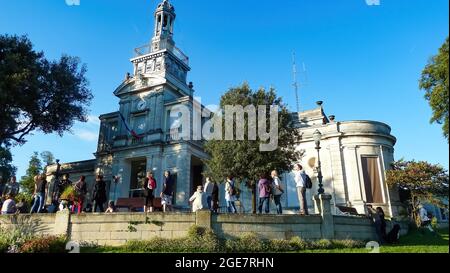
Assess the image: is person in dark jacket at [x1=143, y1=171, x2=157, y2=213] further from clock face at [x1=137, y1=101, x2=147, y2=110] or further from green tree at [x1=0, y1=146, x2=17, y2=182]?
green tree at [x1=0, y1=146, x2=17, y2=182]

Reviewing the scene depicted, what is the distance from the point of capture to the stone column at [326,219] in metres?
13.7

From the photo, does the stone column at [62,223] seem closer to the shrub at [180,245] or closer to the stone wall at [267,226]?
the shrub at [180,245]

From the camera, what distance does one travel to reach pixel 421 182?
2430cm

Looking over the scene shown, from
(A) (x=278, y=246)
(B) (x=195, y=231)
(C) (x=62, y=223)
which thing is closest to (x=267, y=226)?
(A) (x=278, y=246)

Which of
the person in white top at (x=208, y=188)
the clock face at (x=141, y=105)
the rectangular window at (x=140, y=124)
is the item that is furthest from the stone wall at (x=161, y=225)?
the clock face at (x=141, y=105)

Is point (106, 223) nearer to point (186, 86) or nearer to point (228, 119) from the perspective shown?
point (228, 119)

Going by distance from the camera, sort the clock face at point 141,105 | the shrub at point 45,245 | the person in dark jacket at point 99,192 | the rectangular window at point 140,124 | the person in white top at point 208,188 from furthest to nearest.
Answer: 1. the clock face at point 141,105
2. the rectangular window at point 140,124
3. the person in white top at point 208,188
4. the person in dark jacket at point 99,192
5. the shrub at point 45,245

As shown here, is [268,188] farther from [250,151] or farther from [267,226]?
[250,151]

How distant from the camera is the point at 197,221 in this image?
1271cm

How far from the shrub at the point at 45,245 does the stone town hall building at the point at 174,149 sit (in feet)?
46.8

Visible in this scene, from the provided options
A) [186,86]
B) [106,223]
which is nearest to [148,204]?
[106,223]

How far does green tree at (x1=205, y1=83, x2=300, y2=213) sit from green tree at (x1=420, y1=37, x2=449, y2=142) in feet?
25.4
